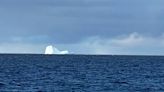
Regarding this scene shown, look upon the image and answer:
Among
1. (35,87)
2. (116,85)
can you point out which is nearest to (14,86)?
(35,87)

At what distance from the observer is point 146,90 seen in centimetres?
6334

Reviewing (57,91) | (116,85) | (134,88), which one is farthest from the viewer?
(116,85)

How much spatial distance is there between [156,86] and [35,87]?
13.3 meters

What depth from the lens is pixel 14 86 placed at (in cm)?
6762

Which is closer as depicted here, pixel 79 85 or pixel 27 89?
pixel 27 89

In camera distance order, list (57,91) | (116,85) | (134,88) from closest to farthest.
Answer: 1. (57,91)
2. (134,88)
3. (116,85)

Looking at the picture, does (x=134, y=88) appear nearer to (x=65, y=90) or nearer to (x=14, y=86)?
(x=65, y=90)

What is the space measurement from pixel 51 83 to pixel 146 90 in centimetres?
1371

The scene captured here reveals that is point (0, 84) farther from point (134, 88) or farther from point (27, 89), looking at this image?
point (134, 88)

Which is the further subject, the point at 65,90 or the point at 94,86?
the point at 94,86

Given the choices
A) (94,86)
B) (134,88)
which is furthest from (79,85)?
(134,88)

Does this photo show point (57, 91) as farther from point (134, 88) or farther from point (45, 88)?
point (134, 88)

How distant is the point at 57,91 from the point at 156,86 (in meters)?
12.7

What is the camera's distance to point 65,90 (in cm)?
6216
